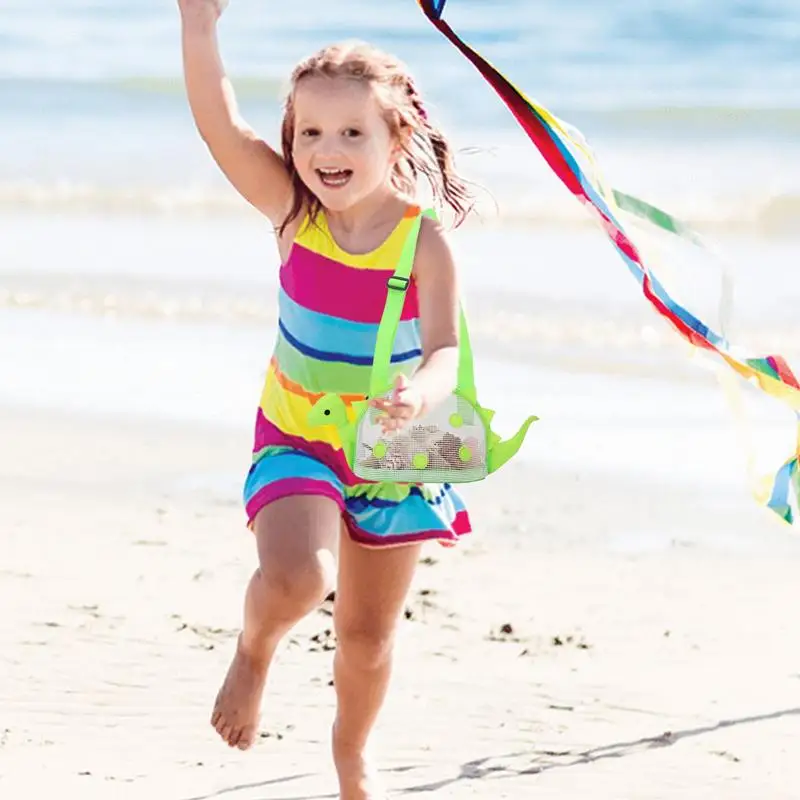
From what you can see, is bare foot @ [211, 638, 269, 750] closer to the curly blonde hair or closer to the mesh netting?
the mesh netting

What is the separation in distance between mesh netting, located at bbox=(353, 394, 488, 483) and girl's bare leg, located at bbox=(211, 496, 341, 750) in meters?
0.15

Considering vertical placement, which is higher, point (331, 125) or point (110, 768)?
point (331, 125)

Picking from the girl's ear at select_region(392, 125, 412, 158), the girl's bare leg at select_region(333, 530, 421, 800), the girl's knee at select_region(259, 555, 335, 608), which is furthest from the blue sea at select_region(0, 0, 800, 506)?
the girl's knee at select_region(259, 555, 335, 608)

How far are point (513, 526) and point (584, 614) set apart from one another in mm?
838

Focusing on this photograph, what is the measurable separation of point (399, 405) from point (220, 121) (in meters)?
0.74

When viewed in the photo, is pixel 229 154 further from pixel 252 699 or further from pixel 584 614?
pixel 584 614

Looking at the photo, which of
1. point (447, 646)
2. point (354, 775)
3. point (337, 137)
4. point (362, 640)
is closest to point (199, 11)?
A: point (337, 137)

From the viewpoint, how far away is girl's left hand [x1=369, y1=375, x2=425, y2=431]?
3.23m

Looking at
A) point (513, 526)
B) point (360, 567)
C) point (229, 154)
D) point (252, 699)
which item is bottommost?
point (513, 526)

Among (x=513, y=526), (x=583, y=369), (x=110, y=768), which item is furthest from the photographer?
(x=583, y=369)

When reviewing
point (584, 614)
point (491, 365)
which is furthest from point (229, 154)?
point (491, 365)

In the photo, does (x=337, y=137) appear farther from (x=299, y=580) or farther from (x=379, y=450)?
(x=299, y=580)

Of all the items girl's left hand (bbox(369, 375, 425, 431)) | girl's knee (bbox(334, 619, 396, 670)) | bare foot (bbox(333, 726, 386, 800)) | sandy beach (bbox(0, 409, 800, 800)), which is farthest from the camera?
sandy beach (bbox(0, 409, 800, 800))

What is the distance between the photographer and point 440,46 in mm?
18031
